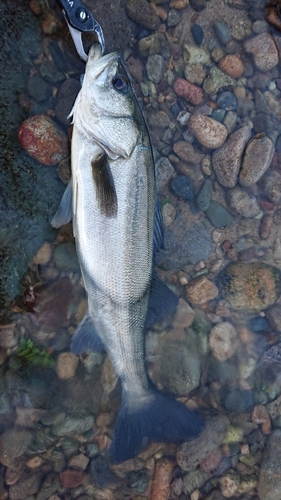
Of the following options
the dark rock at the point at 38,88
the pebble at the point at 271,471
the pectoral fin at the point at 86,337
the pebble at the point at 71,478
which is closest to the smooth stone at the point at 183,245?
the pectoral fin at the point at 86,337

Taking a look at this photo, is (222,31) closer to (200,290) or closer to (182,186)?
(182,186)

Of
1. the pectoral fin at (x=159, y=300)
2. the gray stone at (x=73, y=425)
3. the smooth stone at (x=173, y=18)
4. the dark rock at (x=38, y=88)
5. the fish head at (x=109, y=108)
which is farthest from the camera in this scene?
the smooth stone at (x=173, y=18)

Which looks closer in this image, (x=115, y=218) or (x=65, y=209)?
(x=115, y=218)

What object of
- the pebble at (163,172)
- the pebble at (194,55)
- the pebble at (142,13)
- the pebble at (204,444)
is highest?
the pebble at (142,13)

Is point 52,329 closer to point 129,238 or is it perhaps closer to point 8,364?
point 8,364

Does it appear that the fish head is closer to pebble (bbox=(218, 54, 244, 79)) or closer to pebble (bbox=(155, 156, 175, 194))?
pebble (bbox=(155, 156, 175, 194))

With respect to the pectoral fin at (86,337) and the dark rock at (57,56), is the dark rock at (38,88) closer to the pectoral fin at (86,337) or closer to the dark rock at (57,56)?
the dark rock at (57,56)

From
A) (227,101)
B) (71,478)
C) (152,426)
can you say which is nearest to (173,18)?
(227,101)
